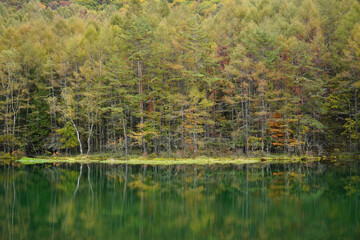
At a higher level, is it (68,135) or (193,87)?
(193,87)

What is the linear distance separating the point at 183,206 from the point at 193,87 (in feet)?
80.0

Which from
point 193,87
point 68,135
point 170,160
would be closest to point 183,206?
point 170,160

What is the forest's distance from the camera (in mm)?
39312

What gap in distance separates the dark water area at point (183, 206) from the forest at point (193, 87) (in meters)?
13.1

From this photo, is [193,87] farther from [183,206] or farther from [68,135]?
[183,206]

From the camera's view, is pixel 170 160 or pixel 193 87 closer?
pixel 170 160

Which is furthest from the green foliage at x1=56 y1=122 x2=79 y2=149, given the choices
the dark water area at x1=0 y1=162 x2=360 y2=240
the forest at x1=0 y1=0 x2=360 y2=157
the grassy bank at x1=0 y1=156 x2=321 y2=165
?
the dark water area at x1=0 y1=162 x2=360 y2=240

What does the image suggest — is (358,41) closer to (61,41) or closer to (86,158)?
(86,158)

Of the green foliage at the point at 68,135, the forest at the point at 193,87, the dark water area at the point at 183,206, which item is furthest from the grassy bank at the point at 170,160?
the dark water area at the point at 183,206

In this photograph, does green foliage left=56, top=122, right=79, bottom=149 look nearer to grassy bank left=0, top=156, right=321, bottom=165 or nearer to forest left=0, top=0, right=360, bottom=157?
forest left=0, top=0, right=360, bottom=157

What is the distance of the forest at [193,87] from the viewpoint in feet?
129

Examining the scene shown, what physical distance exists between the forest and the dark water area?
514 inches

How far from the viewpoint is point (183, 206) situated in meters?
16.8

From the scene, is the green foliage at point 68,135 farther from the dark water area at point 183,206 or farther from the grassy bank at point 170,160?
the dark water area at point 183,206
